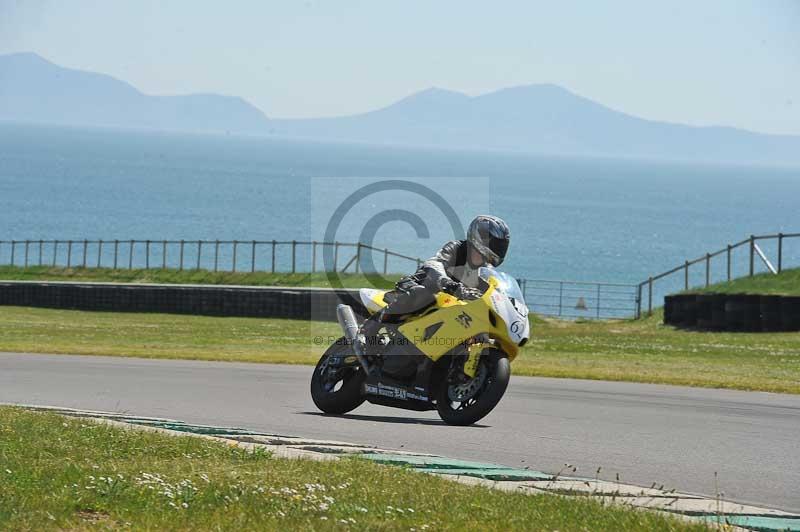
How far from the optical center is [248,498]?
701 cm

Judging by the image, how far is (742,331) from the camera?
26.8m

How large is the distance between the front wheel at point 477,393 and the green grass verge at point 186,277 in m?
24.2

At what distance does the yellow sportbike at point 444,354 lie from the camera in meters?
10.4

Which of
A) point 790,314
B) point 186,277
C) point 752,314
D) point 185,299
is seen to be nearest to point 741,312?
point 752,314

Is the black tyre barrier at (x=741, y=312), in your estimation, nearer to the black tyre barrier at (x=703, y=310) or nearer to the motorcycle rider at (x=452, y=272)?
the black tyre barrier at (x=703, y=310)

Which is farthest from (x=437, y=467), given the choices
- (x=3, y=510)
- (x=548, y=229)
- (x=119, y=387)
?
(x=548, y=229)

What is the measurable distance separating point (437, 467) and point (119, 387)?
7285mm

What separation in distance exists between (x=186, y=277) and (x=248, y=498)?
3809 cm

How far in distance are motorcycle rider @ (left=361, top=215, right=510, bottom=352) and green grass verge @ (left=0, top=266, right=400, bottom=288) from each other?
78.5 ft

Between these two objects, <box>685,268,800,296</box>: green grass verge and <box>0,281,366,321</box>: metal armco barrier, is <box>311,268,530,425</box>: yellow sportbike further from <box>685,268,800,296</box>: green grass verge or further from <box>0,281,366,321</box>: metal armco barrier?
<box>0,281,366,321</box>: metal armco barrier

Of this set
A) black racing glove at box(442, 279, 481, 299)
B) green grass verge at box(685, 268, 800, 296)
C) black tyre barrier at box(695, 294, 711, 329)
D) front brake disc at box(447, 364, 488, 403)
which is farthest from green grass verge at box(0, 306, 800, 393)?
black racing glove at box(442, 279, 481, 299)

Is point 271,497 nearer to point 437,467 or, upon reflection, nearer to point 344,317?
point 437,467

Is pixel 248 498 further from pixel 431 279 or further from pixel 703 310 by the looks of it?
pixel 703 310

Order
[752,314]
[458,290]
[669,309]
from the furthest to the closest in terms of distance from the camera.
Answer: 1. [669,309]
2. [752,314]
3. [458,290]
